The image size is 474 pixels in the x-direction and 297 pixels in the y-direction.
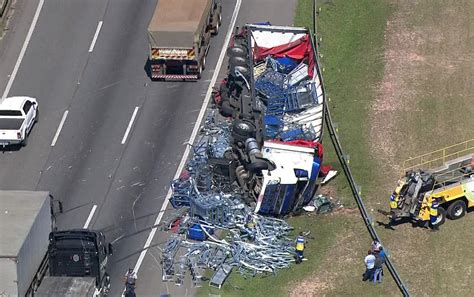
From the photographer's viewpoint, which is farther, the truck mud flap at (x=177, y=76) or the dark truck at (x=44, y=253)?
the truck mud flap at (x=177, y=76)

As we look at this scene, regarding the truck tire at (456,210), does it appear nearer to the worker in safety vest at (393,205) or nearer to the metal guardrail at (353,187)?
the worker in safety vest at (393,205)

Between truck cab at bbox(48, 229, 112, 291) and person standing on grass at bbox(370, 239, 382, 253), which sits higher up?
truck cab at bbox(48, 229, 112, 291)

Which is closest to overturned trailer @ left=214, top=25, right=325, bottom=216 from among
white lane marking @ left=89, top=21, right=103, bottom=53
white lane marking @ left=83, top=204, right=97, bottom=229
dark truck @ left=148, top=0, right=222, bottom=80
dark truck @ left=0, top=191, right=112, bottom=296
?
dark truck @ left=148, top=0, right=222, bottom=80

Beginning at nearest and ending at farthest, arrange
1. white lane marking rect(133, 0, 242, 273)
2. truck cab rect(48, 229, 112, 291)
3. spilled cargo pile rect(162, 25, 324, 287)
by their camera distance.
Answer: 1. truck cab rect(48, 229, 112, 291)
2. spilled cargo pile rect(162, 25, 324, 287)
3. white lane marking rect(133, 0, 242, 273)

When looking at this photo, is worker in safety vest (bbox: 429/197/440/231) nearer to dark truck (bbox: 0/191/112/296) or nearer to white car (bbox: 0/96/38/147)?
dark truck (bbox: 0/191/112/296)

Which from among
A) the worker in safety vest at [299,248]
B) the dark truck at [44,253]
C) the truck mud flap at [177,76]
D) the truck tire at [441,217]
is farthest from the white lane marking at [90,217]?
the truck tire at [441,217]

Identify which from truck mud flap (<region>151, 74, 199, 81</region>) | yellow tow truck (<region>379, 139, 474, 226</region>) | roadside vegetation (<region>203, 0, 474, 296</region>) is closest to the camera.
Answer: roadside vegetation (<region>203, 0, 474, 296</region>)

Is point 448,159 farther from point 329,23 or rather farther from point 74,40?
point 74,40
